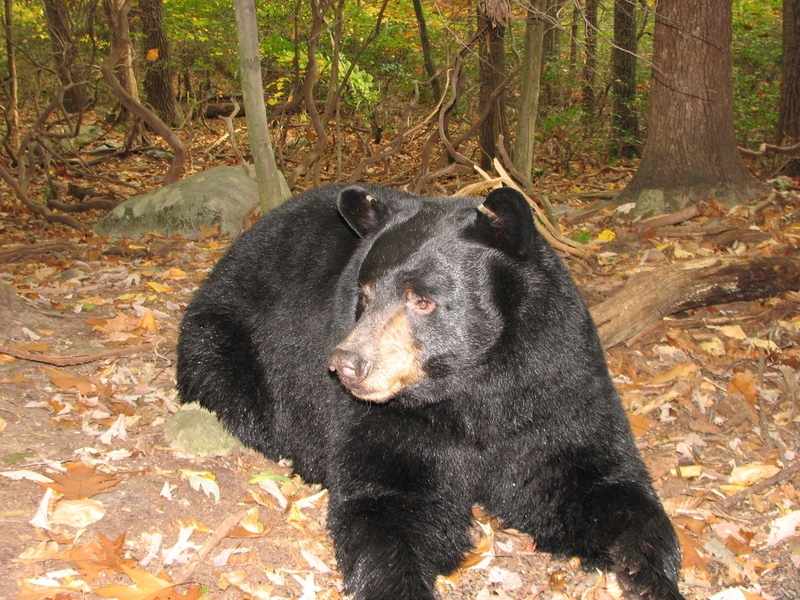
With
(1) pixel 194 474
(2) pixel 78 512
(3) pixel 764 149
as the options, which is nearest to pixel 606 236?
(3) pixel 764 149

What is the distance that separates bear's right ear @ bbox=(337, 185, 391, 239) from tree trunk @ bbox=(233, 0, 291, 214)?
318cm

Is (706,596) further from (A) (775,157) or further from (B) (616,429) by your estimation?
(A) (775,157)

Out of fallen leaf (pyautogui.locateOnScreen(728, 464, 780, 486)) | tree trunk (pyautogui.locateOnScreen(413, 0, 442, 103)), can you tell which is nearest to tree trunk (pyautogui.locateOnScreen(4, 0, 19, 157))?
tree trunk (pyautogui.locateOnScreen(413, 0, 442, 103))

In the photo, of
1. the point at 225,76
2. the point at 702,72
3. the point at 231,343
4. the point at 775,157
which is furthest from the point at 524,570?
the point at 225,76

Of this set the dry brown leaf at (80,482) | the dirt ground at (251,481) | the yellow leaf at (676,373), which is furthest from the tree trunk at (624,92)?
the dry brown leaf at (80,482)

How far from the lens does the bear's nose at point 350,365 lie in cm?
260

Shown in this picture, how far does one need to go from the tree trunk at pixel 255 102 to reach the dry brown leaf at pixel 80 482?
366cm

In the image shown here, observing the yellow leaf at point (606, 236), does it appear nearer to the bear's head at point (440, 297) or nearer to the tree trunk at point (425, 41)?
the bear's head at point (440, 297)

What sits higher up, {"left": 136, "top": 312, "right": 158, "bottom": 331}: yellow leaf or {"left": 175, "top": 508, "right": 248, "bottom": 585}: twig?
{"left": 136, "top": 312, "right": 158, "bottom": 331}: yellow leaf

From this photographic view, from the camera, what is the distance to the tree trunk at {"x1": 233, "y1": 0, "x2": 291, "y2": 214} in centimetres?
571

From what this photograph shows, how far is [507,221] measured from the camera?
9.27 ft

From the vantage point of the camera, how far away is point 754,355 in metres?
4.63

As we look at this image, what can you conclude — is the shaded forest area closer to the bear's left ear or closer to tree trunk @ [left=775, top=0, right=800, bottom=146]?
tree trunk @ [left=775, top=0, right=800, bottom=146]

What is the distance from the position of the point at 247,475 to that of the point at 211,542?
2.52 feet
